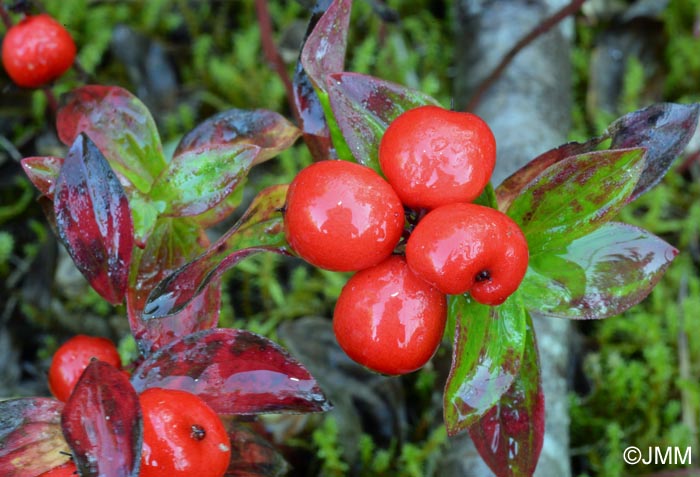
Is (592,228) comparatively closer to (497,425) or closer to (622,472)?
(497,425)

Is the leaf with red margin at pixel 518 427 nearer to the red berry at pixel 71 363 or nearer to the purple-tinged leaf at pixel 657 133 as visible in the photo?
the purple-tinged leaf at pixel 657 133

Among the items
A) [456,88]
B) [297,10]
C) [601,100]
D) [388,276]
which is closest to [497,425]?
[388,276]

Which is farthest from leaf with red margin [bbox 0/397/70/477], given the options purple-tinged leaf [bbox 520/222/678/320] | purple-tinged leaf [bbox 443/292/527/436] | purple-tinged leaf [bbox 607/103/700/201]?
purple-tinged leaf [bbox 607/103/700/201]


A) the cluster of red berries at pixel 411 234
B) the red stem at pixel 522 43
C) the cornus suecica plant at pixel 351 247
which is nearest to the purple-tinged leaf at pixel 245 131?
the cornus suecica plant at pixel 351 247

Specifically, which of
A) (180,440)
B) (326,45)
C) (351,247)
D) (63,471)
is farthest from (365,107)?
(63,471)

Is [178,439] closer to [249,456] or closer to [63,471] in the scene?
[63,471]

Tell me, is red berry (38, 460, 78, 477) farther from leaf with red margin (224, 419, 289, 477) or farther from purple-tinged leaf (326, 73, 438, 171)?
purple-tinged leaf (326, 73, 438, 171)
